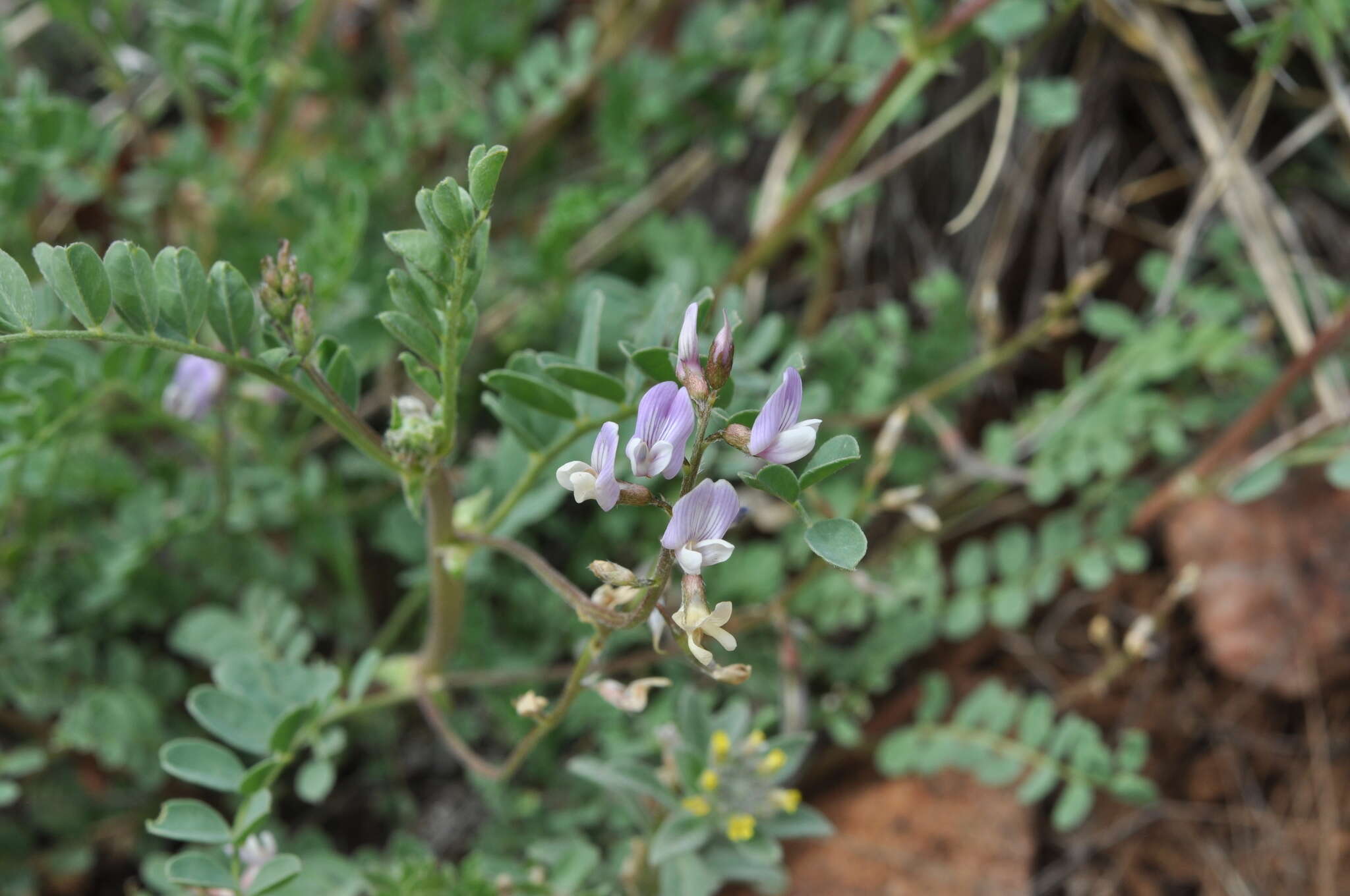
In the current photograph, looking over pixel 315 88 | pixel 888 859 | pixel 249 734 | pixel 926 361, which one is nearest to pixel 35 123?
pixel 315 88

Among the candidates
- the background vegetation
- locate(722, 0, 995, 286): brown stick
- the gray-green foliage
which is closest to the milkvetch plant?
the background vegetation

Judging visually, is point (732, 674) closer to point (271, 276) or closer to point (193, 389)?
point (271, 276)

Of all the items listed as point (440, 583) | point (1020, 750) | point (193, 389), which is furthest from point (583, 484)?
point (1020, 750)

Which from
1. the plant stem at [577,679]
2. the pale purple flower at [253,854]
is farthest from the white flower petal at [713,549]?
the pale purple flower at [253,854]

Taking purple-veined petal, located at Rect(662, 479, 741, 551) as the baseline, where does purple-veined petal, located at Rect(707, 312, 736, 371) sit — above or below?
above

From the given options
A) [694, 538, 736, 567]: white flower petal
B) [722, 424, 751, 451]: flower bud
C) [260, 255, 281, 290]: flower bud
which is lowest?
[694, 538, 736, 567]: white flower petal

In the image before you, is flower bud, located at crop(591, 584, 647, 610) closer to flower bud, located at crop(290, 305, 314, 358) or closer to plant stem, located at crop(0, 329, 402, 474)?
plant stem, located at crop(0, 329, 402, 474)
